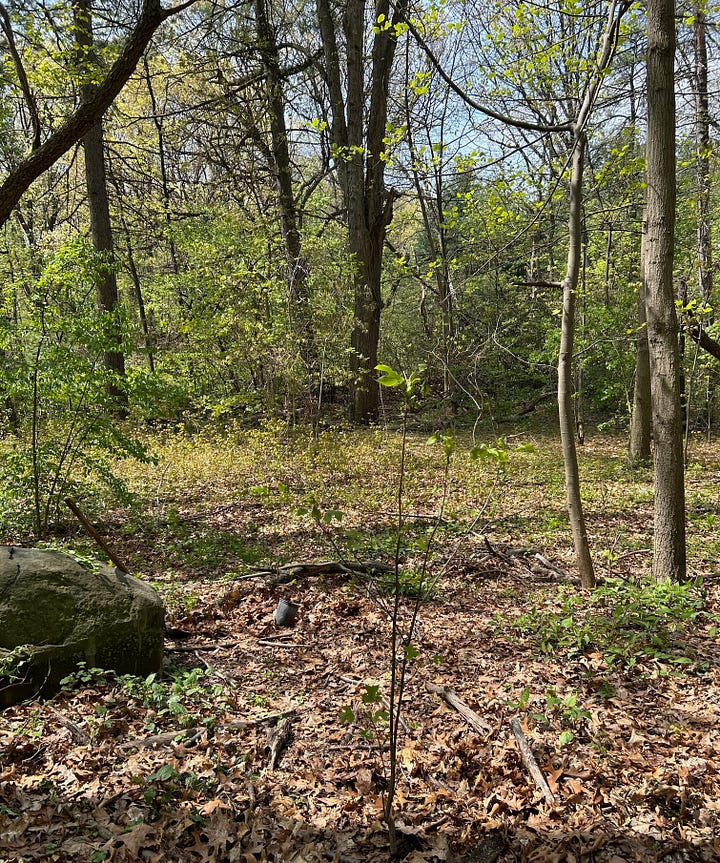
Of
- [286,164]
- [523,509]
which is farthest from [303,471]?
[286,164]

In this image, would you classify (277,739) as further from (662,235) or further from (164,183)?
(164,183)

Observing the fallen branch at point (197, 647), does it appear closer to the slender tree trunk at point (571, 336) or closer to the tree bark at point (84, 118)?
the slender tree trunk at point (571, 336)

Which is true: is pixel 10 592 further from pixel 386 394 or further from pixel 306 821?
pixel 386 394

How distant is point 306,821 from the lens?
8.71 ft

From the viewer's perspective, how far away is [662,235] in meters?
4.39

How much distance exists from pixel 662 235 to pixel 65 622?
5.10 meters

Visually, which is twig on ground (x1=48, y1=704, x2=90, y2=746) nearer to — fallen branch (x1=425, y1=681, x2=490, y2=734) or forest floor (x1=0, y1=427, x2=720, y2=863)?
forest floor (x1=0, y1=427, x2=720, y2=863)

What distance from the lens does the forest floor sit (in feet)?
8.20

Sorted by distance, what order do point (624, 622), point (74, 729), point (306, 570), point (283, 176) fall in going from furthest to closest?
point (283, 176), point (306, 570), point (624, 622), point (74, 729)

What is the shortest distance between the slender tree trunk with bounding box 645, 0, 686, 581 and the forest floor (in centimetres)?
133

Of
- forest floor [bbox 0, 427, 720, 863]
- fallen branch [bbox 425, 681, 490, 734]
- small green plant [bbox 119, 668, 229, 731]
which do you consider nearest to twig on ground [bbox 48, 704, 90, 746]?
forest floor [bbox 0, 427, 720, 863]

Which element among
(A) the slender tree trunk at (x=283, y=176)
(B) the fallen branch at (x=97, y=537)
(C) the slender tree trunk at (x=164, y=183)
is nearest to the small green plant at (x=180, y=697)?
(B) the fallen branch at (x=97, y=537)

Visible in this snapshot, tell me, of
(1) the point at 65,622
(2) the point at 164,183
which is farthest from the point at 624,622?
(2) the point at 164,183

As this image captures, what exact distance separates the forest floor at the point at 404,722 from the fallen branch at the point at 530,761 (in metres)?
0.03
